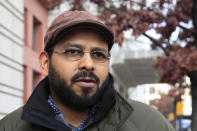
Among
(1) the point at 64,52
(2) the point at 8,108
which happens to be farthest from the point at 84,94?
(2) the point at 8,108

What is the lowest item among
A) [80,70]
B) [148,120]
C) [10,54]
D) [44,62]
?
[148,120]

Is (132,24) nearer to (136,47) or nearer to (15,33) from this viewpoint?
(15,33)

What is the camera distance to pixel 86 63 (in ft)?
7.24

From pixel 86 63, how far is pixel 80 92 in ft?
0.53

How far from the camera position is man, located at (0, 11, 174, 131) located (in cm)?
221

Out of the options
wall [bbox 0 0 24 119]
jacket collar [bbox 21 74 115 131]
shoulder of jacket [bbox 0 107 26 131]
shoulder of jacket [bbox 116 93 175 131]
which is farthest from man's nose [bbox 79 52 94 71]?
wall [bbox 0 0 24 119]

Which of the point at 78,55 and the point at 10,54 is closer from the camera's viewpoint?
the point at 78,55

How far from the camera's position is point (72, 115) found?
2.32 m

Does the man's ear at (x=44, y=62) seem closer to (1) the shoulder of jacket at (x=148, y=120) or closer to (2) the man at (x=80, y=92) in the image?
(2) the man at (x=80, y=92)

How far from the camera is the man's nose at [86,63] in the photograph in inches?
86.3

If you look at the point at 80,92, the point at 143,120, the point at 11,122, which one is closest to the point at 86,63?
the point at 80,92

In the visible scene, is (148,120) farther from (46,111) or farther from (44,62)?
(44,62)

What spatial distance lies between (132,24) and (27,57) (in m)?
7.85

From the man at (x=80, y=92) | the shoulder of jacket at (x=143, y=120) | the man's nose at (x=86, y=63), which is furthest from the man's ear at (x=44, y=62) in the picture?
the shoulder of jacket at (x=143, y=120)
